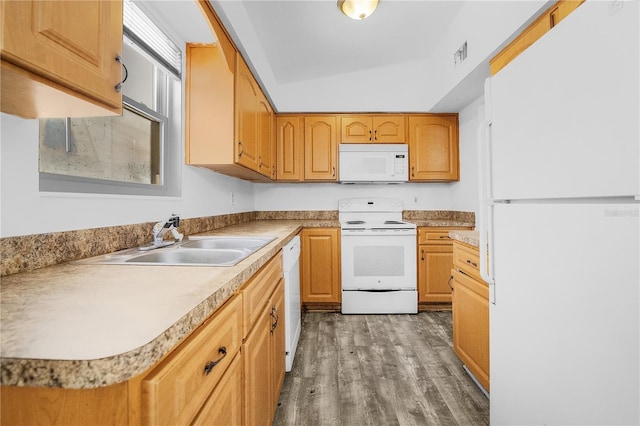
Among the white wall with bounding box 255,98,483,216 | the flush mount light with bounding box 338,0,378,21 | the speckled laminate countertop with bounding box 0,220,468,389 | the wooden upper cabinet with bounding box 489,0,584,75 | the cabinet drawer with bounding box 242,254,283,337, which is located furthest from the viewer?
the white wall with bounding box 255,98,483,216

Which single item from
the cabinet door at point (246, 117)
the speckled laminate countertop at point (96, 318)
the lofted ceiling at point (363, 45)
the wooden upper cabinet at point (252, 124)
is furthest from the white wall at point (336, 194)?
the speckled laminate countertop at point (96, 318)

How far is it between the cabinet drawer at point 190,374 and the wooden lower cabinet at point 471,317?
1371mm

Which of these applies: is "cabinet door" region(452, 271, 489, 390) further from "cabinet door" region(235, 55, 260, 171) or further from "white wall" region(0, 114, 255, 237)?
"white wall" region(0, 114, 255, 237)

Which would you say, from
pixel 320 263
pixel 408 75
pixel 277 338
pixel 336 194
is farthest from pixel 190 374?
pixel 408 75

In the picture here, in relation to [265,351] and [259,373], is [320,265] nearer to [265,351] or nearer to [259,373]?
[265,351]

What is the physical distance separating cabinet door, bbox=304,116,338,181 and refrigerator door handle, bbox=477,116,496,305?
2016 mm

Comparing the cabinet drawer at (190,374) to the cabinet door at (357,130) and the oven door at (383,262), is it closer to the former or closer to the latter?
the oven door at (383,262)

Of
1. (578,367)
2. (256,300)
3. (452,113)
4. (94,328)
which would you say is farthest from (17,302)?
(452,113)

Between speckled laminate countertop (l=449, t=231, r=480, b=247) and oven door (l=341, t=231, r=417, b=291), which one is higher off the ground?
speckled laminate countertop (l=449, t=231, r=480, b=247)

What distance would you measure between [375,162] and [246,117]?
5.32 ft

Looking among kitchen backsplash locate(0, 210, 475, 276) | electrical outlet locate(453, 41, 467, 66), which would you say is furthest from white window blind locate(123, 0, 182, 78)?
electrical outlet locate(453, 41, 467, 66)

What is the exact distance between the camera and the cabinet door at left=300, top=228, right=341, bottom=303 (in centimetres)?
298

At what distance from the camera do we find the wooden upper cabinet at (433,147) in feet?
10.7

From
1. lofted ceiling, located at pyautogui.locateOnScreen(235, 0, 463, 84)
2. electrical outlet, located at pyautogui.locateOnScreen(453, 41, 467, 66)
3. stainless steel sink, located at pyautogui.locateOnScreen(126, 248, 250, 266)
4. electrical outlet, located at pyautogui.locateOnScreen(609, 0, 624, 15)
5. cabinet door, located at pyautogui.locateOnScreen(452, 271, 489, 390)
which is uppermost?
lofted ceiling, located at pyautogui.locateOnScreen(235, 0, 463, 84)
